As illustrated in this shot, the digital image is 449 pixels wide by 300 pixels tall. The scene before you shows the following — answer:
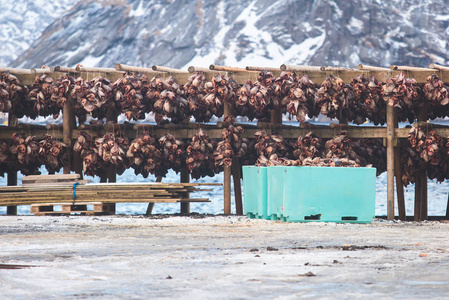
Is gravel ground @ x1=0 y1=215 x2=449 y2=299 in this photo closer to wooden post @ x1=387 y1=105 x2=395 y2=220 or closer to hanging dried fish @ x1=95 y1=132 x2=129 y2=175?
wooden post @ x1=387 y1=105 x2=395 y2=220

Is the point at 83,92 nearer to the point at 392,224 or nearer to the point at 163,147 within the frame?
the point at 163,147

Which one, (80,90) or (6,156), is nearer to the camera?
(80,90)

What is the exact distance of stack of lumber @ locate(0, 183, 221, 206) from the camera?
69.8 feet

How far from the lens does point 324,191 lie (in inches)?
730

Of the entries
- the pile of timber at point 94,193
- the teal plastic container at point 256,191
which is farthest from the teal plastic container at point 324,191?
the pile of timber at point 94,193

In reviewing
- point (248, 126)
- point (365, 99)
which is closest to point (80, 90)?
point (248, 126)

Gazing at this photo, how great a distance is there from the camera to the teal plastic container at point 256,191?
20.0 meters

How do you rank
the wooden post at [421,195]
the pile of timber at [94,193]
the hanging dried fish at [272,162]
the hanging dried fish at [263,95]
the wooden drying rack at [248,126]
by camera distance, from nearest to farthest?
the hanging dried fish at [272,162]
the pile of timber at [94,193]
the wooden drying rack at [248,126]
the hanging dried fish at [263,95]
the wooden post at [421,195]

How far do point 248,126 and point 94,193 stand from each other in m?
5.05

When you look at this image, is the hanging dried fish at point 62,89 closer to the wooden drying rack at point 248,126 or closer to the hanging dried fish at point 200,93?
the wooden drying rack at point 248,126

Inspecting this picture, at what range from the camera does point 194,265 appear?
10648 millimetres

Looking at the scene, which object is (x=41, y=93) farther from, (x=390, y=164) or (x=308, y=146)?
(x=390, y=164)

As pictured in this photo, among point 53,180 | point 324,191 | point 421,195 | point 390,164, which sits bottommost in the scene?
point 421,195

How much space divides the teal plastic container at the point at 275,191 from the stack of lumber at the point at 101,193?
7.77 ft
